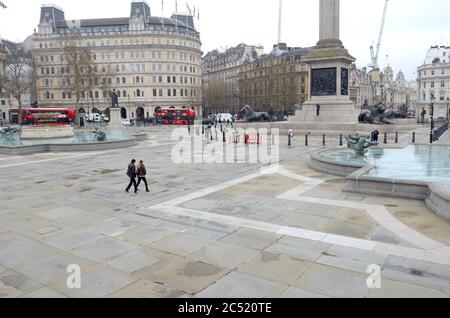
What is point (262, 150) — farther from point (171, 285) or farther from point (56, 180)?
point (171, 285)

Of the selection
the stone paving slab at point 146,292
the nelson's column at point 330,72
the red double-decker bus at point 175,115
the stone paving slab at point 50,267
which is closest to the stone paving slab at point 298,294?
the stone paving slab at point 146,292

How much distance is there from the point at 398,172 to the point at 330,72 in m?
26.7

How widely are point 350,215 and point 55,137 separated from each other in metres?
32.8

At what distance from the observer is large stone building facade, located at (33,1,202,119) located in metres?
99.8

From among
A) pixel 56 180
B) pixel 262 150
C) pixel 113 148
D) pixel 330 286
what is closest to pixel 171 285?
pixel 330 286

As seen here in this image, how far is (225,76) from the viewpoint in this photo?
439ft

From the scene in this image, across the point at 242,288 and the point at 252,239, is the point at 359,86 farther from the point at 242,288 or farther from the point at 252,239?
the point at 242,288

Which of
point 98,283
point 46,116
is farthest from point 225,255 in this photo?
point 46,116

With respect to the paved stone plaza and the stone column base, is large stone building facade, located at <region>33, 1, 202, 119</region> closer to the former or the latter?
the stone column base

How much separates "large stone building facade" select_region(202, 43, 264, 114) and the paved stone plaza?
96.9 metres

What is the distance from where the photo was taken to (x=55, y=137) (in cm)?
3634

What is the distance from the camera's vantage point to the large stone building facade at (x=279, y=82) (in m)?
97.8

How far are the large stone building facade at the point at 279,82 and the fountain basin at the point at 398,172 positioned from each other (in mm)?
70700

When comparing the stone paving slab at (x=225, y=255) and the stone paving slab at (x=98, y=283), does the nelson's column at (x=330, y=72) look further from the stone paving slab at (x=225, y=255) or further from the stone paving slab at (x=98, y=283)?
the stone paving slab at (x=98, y=283)
